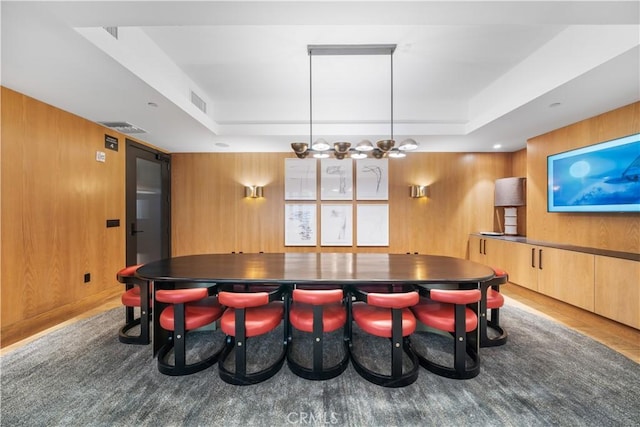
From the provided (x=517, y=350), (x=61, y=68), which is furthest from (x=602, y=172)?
(x=61, y=68)

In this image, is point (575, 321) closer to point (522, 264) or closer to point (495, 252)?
point (522, 264)

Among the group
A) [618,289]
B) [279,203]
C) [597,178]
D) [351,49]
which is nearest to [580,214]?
[597,178]

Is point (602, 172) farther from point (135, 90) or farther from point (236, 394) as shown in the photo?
point (135, 90)

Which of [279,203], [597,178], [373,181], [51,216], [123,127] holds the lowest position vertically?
[51,216]

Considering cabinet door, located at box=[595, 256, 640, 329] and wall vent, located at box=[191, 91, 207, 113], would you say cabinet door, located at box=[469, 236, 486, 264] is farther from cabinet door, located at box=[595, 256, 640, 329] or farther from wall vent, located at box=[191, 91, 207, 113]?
wall vent, located at box=[191, 91, 207, 113]

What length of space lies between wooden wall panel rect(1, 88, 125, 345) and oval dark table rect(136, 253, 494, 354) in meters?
1.49

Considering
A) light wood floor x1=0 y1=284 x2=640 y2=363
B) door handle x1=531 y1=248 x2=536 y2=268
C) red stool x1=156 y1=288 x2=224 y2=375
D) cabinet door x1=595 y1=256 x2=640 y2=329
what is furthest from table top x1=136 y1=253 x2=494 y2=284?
door handle x1=531 y1=248 x2=536 y2=268

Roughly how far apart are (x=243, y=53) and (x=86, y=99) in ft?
6.13

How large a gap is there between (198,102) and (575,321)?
5673mm

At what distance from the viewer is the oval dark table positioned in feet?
6.39

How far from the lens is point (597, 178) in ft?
9.94

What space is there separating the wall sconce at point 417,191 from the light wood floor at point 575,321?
215 centimetres

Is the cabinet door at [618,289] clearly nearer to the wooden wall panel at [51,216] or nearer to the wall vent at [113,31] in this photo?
the wall vent at [113,31]

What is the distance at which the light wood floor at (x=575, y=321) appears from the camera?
2.35 metres
